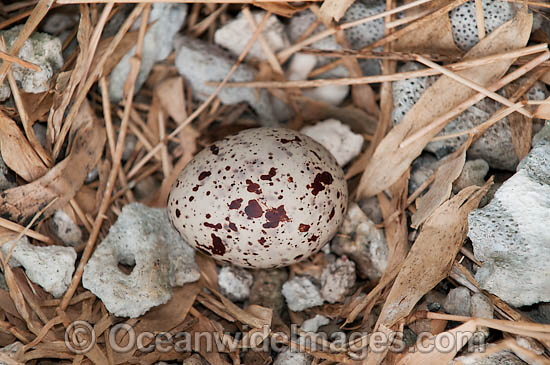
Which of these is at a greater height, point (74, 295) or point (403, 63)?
point (403, 63)

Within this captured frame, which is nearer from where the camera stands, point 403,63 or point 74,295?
point 74,295

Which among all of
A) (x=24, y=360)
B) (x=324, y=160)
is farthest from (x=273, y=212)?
(x=24, y=360)

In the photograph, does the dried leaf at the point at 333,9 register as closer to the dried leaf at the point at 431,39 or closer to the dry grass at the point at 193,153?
the dry grass at the point at 193,153

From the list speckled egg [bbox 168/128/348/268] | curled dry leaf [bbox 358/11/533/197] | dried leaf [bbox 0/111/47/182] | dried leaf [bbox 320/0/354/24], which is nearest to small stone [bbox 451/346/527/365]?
speckled egg [bbox 168/128/348/268]

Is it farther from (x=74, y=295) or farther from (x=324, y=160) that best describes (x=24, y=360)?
(x=324, y=160)

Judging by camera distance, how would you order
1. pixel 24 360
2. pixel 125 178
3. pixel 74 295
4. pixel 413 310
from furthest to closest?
1. pixel 125 178
2. pixel 74 295
3. pixel 413 310
4. pixel 24 360

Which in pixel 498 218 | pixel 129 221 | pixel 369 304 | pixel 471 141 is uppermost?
pixel 471 141

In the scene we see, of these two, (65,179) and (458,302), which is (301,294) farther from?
(65,179)
